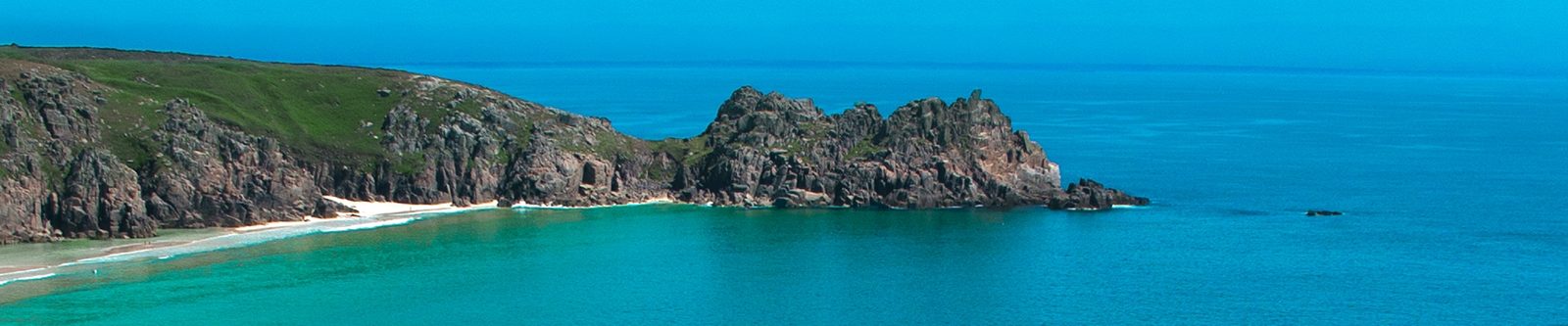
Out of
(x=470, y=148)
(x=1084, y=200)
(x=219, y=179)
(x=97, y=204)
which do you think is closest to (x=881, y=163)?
(x=1084, y=200)

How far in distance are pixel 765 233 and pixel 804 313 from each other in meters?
35.3

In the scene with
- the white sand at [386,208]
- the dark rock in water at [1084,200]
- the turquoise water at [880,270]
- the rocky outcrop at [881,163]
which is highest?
the rocky outcrop at [881,163]

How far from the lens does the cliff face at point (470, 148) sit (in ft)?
473

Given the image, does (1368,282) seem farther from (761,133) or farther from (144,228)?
(144,228)

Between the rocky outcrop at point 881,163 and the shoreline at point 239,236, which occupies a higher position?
the rocky outcrop at point 881,163

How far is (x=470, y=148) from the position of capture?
15812 centimetres

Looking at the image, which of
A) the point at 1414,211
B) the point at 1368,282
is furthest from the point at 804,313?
the point at 1414,211

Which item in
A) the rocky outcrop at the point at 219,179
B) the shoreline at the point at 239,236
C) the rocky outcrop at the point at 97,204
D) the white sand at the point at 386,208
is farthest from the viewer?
the white sand at the point at 386,208

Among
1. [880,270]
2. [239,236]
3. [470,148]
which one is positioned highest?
[470,148]

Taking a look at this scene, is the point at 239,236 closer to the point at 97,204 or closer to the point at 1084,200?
the point at 97,204

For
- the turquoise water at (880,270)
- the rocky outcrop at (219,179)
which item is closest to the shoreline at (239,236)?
the rocky outcrop at (219,179)

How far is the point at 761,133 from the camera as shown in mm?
162875

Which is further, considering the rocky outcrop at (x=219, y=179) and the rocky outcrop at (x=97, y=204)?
the rocky outcrop at (x=219, y=179)

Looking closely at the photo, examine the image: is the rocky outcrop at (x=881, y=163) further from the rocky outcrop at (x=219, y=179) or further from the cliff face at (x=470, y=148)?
the rocky outcrop at (x=219, y=179)
